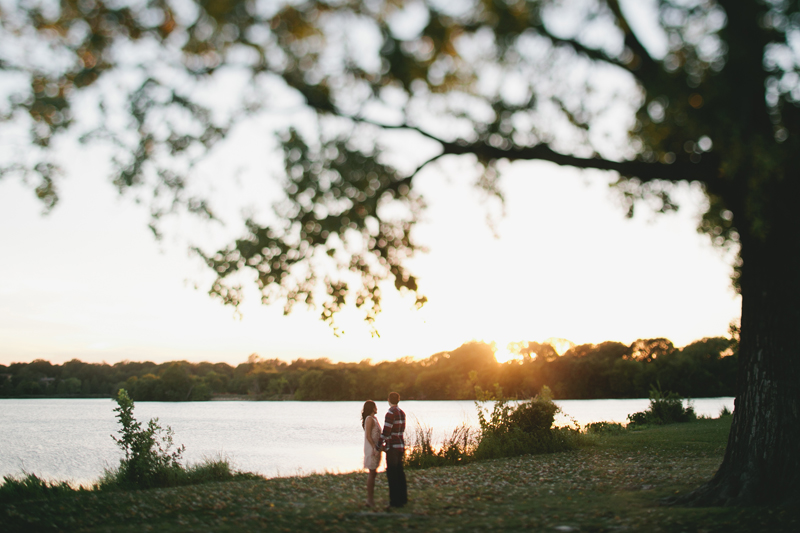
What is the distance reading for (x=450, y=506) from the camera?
9281 millimetres

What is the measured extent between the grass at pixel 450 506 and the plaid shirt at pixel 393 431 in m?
1.09

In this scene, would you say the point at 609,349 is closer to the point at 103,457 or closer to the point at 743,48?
the point at 103,457

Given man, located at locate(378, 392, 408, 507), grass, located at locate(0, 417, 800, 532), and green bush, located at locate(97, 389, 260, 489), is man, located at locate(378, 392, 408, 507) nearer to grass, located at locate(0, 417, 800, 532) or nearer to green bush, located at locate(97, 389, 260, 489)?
grass, located at locate(0, 417, 800, 532)

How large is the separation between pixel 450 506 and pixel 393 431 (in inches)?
64.1

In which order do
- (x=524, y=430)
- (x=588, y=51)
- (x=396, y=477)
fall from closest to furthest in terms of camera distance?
(x=588, y=51), (x=396, y=477), (x=524, y=430)

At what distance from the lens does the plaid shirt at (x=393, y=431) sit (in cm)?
922

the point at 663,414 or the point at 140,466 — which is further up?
the point at 140,466

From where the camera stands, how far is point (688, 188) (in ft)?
31.4

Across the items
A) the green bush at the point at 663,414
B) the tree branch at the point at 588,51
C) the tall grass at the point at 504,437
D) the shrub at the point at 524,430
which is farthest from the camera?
the green bush at the point at 663,414

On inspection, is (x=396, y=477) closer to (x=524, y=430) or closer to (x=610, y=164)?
(x=610, y=164)

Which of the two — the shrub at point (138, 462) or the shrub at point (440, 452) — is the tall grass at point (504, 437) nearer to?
the shrub at point (440, 452)

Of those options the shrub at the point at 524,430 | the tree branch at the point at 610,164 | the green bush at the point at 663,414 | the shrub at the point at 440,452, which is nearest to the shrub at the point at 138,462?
the shrub at the point at 440,452

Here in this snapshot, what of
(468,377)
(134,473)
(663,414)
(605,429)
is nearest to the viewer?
(134,473)

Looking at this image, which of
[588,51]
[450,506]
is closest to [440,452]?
[450,506]
